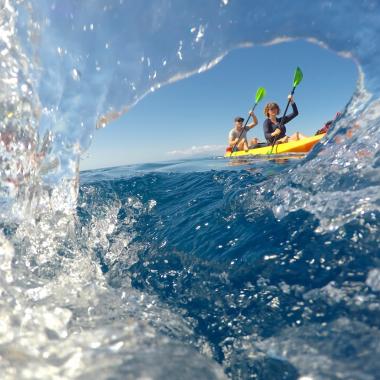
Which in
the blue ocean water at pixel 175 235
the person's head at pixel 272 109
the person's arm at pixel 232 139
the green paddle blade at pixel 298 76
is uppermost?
the green paddle blade at pixel 298 76

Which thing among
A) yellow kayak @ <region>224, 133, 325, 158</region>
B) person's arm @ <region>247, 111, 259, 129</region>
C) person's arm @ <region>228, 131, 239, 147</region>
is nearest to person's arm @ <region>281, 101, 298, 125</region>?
yellow kayak @ <region>224, 133, 325, 158</region>

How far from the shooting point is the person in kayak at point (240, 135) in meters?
12.3

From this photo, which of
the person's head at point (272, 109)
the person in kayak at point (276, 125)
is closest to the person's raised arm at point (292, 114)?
the person in kayak at point (276, 125)

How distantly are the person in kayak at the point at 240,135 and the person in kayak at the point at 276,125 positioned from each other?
3.57 ft

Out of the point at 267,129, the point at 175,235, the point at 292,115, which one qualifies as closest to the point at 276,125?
the point at 267,129

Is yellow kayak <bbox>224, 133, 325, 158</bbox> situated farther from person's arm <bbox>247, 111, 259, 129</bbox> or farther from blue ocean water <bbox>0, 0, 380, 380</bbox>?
blue ocean water <bbox>0, 0, 380, 380</bbox>

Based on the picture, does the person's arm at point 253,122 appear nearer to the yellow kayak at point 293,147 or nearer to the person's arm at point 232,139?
the person's arm at point 232,139

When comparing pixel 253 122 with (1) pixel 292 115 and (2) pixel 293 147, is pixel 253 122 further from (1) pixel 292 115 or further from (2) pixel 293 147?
(2) pixel 293 147

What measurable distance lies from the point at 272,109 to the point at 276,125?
2.04ft

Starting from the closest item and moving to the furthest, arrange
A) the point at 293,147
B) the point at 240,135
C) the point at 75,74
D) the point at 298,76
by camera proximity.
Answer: the point at 75,74 → the point at 298,76 → the point at 293,147 → the point at 240,135

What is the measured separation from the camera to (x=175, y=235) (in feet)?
11.8

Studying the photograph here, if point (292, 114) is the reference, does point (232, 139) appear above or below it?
below

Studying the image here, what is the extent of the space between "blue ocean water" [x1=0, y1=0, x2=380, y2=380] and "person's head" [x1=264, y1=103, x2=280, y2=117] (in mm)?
8040

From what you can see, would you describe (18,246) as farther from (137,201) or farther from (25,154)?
(137,201)
